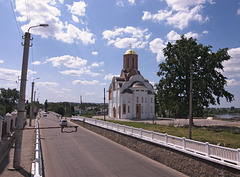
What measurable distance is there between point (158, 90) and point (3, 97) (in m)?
64.9

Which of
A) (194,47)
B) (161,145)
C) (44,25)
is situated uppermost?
(194,47)

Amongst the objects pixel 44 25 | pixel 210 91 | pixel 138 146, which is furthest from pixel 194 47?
pixel 44 25

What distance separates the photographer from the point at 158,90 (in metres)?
29.0

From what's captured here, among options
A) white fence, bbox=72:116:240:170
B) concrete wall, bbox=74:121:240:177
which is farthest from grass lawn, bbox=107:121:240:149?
concrete wall, bbox=74:121:240:177

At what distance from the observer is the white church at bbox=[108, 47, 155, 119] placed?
134 feet

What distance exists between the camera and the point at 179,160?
33.5 ft

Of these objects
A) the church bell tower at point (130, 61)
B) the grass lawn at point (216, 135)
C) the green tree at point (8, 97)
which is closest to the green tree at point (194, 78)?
the grass lawn at point (216, 135)

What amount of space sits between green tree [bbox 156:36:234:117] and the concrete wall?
13189 mm

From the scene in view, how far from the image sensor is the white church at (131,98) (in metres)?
41.0

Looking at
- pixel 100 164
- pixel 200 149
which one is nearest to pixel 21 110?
pixel 100 164

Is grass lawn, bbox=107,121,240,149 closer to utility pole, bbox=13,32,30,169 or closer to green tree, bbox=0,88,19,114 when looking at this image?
utility pole, bbox=13,32,30,169

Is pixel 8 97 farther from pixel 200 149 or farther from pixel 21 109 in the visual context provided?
pixel 200 149

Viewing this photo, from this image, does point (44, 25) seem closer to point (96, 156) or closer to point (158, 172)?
point (96, 156)

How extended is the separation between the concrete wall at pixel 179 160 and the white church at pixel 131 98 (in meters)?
24.2
